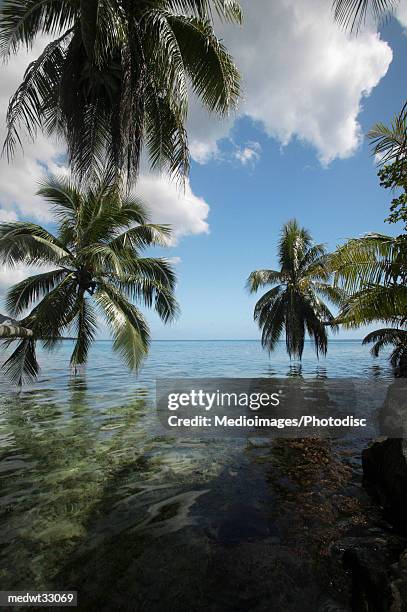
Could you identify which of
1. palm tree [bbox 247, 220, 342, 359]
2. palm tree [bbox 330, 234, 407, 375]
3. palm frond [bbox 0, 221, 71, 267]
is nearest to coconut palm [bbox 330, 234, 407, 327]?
palm tree [bbox 330, 234, 407, 375]

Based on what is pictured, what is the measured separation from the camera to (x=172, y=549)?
358 cm

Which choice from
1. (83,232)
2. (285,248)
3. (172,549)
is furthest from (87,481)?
(285,248)

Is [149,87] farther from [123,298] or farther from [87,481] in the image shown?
[87,481]

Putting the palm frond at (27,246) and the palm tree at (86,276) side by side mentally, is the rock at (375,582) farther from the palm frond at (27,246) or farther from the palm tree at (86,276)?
the palm frond at (27,246)

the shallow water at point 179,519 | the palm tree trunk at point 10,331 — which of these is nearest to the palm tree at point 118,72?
the palm tree trunk at point 10,331

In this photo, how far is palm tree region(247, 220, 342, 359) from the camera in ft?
60.5

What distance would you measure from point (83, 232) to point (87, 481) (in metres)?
8.52

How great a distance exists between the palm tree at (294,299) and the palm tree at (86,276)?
8.70 m

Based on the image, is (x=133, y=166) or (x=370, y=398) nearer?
(x=133, y=166)

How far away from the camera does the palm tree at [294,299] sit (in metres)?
18.5

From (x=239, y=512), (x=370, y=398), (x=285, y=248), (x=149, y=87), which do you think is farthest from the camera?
(x=285, y=248)

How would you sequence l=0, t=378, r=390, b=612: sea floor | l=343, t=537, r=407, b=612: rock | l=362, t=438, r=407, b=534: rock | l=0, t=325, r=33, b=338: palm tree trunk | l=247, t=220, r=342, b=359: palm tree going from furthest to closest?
l=247, t=220, r=342, b=359: palm tree → l=0, t=325, r=33, b=338: palm tree trunk → l=362, t=438, r=407, b=534: rock → l=0, t=378, r=390, b=612: sea floor → l=343, t=537, r=407, b=612: rock

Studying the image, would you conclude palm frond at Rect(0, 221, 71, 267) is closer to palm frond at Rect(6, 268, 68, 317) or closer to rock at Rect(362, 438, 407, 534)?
palm frond at Rect(6, 268, 68, 317)

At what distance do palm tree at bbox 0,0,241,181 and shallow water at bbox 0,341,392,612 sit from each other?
Result: 627cm
